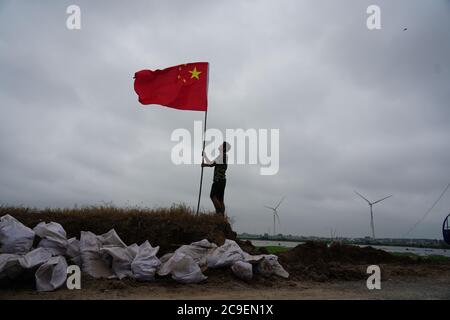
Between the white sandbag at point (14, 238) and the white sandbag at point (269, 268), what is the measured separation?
181 inches

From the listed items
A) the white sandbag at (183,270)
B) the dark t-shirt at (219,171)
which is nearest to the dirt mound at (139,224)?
the dark t-shirt at (219,171)

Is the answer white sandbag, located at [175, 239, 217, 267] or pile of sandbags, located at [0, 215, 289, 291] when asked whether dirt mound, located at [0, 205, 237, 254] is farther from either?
pile of sandbags, located at [0, 215, 289, 291]

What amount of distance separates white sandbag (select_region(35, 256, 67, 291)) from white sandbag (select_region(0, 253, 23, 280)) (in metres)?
0.38

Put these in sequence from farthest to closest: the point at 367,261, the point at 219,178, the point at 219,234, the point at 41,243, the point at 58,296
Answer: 1. the point at 367,261
2. the point at 219,178
3. the point at 219,234
4. the point at 41,243
5. the point at 58,296

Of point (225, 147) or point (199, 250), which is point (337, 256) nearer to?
point (225, 147)

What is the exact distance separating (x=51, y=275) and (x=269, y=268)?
4.19 m

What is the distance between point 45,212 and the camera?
9.52 meters

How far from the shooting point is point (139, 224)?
908 centimetres

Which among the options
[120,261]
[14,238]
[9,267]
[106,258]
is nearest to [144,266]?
[120,261]

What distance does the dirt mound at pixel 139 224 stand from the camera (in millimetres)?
8867

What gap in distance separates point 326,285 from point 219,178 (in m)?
3.89
